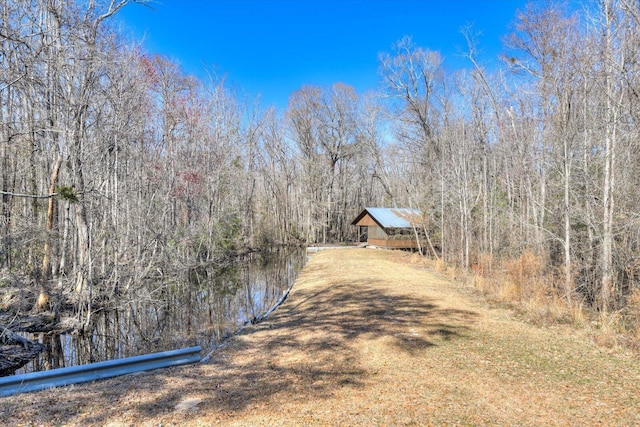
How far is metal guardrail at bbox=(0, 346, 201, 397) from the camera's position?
4094mm

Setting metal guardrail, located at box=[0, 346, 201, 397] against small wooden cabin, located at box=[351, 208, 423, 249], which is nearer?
metal guardrail, located at box=[0, 346, 201, 397]

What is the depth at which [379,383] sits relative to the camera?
4.55 metres

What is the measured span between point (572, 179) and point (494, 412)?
7.78 m

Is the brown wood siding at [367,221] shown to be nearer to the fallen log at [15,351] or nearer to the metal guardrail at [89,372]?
the fallen log at [15,351]

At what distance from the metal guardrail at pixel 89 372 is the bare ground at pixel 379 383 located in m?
0.20

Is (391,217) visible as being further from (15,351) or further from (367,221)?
(15,351)

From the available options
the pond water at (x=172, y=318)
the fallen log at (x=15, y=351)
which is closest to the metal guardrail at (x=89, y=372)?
the pond water at (x=172, y=318)

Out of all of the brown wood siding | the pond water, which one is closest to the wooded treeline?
the pond water

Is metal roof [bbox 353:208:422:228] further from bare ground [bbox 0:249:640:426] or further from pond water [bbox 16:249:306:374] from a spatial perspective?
bare ground [bbox 0:249:640:426]

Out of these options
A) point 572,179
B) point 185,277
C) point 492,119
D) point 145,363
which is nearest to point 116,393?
point 145,363

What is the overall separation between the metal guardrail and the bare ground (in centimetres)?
20

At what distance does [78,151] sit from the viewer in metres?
9.01

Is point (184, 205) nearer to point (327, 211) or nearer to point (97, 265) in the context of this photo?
point (97, 265)

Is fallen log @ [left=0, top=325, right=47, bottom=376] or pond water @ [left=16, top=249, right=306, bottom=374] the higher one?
fallen log @ [left=0, top=325, right=47, bottom=376]
